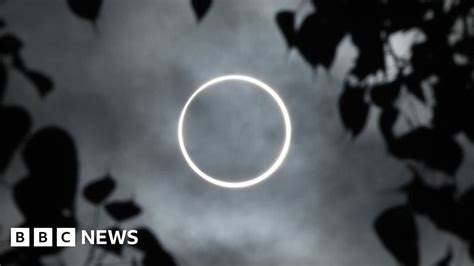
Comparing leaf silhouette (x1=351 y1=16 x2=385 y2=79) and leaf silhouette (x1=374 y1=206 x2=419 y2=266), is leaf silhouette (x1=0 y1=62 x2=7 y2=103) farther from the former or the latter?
leaf silhouette (x1=351 y1=16 x2=385 y2=79)

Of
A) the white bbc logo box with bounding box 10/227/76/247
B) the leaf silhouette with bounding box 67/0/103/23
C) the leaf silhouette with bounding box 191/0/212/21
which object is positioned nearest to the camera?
the white bbc logo box with bounding box 10/227/76/247

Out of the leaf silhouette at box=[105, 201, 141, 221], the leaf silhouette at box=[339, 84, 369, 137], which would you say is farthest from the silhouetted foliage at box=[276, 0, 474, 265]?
the leaf silhouette at box=[105, 201, 141, 221]

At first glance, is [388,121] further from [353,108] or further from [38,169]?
[38,169]

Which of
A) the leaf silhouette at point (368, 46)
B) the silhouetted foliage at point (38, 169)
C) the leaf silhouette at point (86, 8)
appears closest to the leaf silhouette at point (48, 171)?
the silhouetted foliage at point (38, 169)

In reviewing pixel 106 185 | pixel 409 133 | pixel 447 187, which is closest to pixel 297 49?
pixel 409 133

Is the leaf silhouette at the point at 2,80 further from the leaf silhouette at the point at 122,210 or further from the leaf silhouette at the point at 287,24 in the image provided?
the leaf silhouette at the point at 287,24

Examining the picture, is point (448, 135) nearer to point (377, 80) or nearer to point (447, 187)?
point (447, 187)

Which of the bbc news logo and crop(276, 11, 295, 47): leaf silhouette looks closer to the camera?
the bbc news logo
